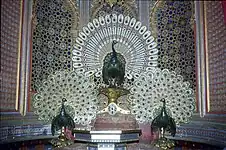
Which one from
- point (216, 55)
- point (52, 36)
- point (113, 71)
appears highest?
point (52, 36)

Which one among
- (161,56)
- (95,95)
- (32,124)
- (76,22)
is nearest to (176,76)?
(161,56)

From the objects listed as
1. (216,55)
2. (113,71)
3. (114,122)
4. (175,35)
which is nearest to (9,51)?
(113,71)

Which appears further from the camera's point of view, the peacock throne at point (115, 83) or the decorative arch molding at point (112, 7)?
the decorative arch molding at point (112, 7)

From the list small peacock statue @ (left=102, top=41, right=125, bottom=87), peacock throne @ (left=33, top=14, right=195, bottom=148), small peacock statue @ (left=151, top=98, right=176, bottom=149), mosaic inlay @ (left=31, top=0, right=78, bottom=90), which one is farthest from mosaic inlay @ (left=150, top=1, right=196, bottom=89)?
mosaic inlay @ (left=31, top=0, right=78, bottom=90)

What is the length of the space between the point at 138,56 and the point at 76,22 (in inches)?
39.4

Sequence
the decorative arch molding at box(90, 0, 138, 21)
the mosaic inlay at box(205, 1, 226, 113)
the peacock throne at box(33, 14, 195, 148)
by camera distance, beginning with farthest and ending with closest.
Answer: the decorative arch molding at box(90, 0, 138, 21) → the peacock throne at box(33, 14, 195, 148) → the mosaic inlay at box(205, 1, 226, 113)

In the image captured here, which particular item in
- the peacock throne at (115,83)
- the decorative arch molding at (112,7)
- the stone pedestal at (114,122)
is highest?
the decorative arch molding at (112,7)

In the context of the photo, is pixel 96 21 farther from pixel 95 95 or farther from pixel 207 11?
pixel 207 11

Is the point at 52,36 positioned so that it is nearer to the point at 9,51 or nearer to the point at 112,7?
the point at 9,51

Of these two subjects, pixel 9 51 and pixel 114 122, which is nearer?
pixel 114 122

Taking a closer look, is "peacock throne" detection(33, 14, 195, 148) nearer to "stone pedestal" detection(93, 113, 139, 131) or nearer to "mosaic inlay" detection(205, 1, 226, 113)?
"stone pedestal" detection(93, 113, 139, 131)

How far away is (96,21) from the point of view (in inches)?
180

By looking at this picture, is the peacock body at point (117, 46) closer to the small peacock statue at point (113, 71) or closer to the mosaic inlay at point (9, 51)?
the small peacock statue at point (113, 71)

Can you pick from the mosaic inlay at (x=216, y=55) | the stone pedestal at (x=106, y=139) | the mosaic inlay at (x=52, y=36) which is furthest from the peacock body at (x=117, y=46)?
the stone pedestal at (x=106, y=139)
